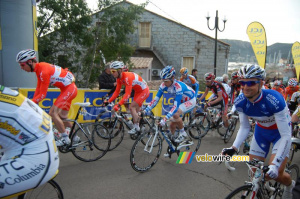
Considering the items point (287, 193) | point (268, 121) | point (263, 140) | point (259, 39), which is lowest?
point (287, 193)

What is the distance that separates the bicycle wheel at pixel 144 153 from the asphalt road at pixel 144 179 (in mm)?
143

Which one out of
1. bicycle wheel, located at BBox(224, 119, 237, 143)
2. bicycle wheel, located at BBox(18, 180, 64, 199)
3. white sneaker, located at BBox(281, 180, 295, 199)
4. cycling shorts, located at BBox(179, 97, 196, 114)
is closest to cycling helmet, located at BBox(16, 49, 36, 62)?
bicycle wheel, located at BBox(18, 180, 64, 199)

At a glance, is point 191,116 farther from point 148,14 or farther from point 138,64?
point 148,14

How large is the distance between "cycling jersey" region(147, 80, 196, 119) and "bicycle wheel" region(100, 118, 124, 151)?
1.13m

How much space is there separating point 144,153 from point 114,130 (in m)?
1.43

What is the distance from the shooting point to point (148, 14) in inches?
908

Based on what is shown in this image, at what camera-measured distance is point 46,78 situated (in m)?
4.12

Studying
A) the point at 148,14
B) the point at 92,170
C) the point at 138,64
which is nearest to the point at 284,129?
the point at 92,170

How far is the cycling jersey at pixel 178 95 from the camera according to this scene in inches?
187

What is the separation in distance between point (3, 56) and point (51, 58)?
4289 mm

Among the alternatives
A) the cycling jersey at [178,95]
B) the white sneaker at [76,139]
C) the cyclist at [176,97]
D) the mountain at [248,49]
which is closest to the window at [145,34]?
the cycling jersey at [178,95]

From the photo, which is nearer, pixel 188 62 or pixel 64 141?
pixel 64 141

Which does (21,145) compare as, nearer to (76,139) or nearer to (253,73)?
(253,73)

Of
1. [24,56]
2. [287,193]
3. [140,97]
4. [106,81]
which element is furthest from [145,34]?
[287,193]
